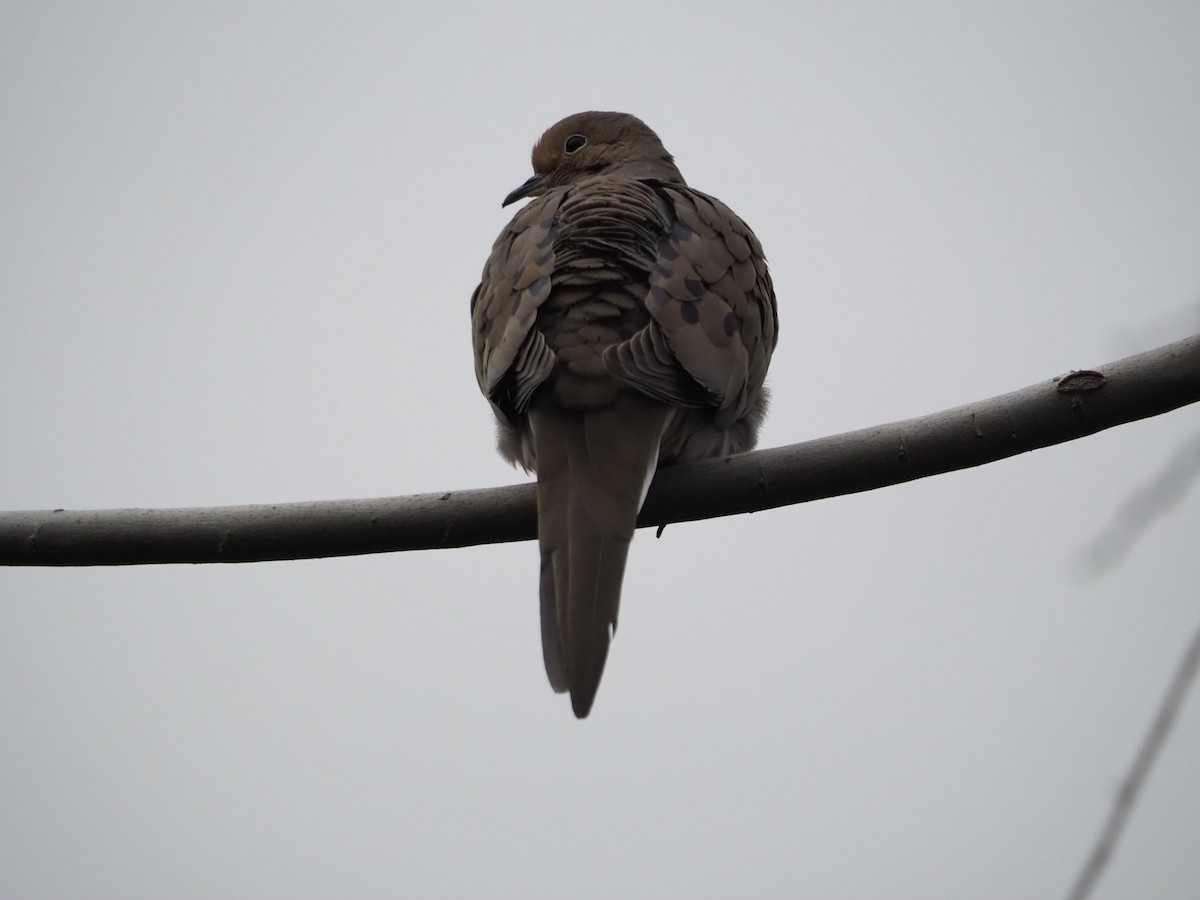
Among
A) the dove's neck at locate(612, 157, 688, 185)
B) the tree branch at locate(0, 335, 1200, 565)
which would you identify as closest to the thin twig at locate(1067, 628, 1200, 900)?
the tree branch at locate(0, 335, 1200, 565)

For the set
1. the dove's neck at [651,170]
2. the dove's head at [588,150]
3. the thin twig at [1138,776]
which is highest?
the dove's head at [588,150]

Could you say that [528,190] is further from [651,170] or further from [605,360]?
[605,360]

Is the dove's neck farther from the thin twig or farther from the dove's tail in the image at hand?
the thin twig

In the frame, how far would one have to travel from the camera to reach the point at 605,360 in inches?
105

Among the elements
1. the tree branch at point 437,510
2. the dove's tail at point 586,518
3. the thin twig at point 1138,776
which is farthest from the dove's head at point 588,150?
the thin twig at point 1138,776

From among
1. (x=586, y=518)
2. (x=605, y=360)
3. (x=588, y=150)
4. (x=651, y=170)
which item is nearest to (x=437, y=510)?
(x=586, y=518)

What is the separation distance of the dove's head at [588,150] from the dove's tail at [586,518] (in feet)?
7.16

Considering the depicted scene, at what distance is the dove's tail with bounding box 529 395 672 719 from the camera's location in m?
2.36

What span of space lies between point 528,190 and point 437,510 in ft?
8.56

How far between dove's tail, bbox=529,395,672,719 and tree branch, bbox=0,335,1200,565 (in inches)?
6.6

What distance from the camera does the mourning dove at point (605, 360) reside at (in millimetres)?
2461

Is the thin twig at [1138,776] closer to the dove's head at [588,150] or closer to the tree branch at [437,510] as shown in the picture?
the tree branch at [437,510]

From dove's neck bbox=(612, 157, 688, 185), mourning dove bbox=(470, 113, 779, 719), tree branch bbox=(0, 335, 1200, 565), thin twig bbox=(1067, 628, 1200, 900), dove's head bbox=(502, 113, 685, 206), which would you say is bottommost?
thin twig bbox=(1067, 628, 1200, 900)

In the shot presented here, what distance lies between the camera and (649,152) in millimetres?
4703
